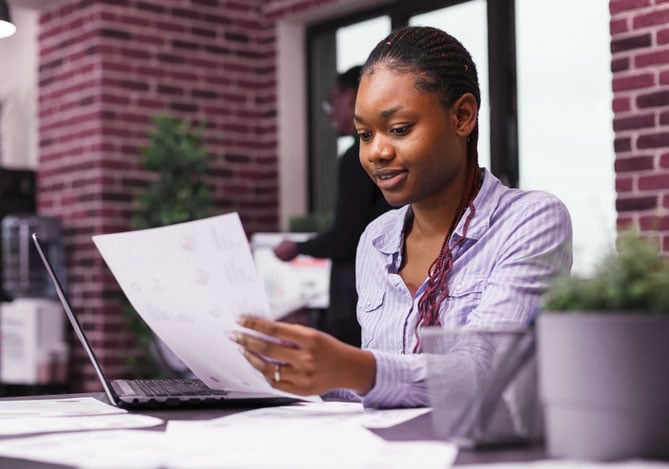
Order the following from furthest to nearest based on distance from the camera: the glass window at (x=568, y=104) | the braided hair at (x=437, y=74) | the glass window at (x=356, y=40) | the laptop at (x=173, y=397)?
the glass window at (x=356, y=40) → the glass window at (x=568, y=104) → the braided hair at (x=437, y=74) → the laptop at (x=173, y=397)

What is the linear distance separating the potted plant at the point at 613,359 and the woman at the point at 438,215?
1.47 ft

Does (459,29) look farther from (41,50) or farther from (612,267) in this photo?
Result: (612,267)

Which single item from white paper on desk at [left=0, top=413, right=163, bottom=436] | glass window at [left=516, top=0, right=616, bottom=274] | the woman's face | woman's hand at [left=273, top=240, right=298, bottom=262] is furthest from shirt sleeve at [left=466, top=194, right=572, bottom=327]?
glass window at [left=516, top=0, right=616, bottom=274]

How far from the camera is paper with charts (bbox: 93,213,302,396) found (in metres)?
1.04

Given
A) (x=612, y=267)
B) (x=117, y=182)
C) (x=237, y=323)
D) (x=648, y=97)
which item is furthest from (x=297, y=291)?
(x=612, y=267)

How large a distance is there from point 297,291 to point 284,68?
1368mm

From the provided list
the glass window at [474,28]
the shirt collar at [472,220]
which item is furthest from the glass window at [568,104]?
the shirt collar at [472,220]

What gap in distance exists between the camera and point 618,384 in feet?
2.56

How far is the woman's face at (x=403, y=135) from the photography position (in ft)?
4.87

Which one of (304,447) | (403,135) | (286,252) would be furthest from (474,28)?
(304,447)

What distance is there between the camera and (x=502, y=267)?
1379mm

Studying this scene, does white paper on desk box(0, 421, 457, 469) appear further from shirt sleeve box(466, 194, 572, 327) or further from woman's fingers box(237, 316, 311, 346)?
shirt sleeve box(466, 194, 572, 327)

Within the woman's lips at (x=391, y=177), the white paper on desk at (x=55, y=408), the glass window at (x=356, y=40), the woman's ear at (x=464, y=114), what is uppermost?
the glass window at (x=356, y=40)

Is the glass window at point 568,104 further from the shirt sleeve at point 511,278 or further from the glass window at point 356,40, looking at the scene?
the shirt sleeve at point 511,278
